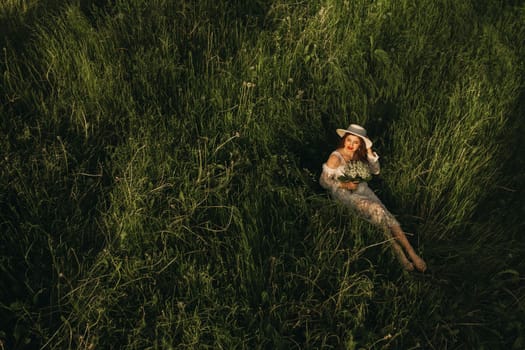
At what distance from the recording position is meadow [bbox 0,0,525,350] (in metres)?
2.48

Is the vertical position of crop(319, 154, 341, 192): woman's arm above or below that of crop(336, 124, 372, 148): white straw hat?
below

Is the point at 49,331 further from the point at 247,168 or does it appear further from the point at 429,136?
the point at 429,136

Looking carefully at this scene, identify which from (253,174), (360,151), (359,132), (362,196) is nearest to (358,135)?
(359,132)

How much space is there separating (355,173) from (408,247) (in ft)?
2.01

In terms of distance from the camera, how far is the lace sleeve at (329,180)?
3291mm

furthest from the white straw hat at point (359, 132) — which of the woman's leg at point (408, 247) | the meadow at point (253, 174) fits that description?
the woman's leg at point (408, 247)

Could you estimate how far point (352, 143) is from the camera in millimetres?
3326

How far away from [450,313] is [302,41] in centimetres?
258

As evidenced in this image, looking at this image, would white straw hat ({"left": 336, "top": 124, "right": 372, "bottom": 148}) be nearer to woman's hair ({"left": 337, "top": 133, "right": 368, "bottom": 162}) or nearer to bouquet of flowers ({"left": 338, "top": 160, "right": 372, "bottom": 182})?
woman's hair ({"left": 337, "top": 133, "right": 368, "bottom": 162})

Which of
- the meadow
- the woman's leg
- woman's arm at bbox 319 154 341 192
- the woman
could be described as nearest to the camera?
the meadow

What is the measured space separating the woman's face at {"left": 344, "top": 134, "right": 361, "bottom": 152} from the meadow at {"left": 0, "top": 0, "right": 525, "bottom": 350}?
0.96 ft

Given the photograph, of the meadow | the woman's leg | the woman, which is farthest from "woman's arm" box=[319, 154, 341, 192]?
the woman's leg

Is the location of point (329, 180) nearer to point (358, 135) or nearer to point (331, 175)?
point (331, 175)

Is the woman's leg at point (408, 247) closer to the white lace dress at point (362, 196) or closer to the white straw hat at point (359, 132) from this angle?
the white lace dress at point (362, 196)
